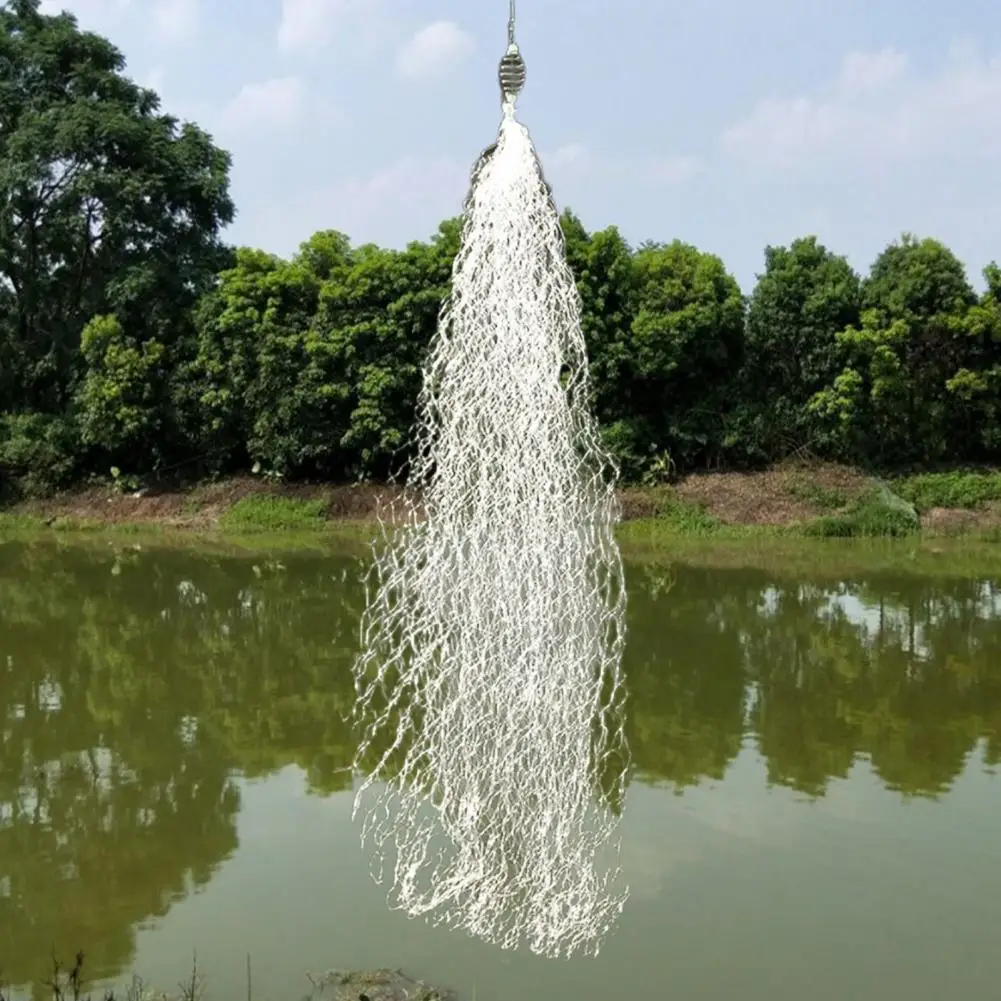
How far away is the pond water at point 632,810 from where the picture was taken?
4699mm

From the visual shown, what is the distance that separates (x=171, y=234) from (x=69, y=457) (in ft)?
18.1

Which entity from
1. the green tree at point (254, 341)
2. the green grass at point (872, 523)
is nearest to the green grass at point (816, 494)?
the green grass at point (872, 523)

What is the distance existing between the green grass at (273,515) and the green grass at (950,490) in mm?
11010

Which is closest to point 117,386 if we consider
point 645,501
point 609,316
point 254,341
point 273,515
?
point 254,341

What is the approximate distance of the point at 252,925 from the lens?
16.7ft

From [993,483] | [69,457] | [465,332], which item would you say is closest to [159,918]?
[465,332]

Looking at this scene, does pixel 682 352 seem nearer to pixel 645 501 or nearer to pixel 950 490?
pixel 645 501

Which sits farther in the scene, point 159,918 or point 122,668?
point 122,668

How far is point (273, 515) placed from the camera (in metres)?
21.3

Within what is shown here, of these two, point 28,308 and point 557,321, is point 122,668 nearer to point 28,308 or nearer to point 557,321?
point 557,321

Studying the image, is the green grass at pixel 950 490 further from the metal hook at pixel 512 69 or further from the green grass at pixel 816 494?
the metal hook at pixel 512 69

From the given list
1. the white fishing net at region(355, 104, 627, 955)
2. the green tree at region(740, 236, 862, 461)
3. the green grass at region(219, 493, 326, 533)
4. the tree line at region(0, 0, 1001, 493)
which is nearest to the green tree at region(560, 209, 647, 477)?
the tree line at region(0, 0, 1001, 493)

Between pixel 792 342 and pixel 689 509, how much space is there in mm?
4097

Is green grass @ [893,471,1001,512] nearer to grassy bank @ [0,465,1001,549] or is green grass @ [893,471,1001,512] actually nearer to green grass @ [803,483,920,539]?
grassy bank @ [0,465,1001,549]
